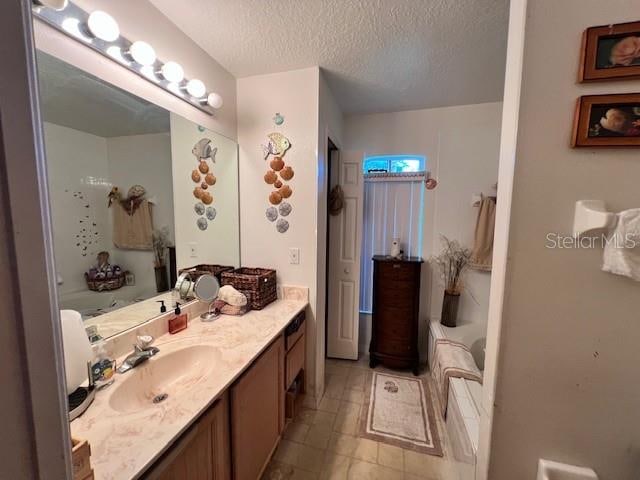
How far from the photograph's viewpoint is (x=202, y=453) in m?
0.85

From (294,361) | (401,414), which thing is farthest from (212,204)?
(401,414)

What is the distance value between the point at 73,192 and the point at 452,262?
264 centimetres

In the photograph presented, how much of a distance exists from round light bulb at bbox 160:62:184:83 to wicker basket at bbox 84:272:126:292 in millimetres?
992

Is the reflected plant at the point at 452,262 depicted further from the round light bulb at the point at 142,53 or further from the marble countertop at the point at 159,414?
the round light bulb at the point at 142,53

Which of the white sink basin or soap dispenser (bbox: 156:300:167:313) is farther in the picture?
soap dispenser (bbox: 156:300:167:313)

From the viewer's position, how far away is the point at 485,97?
2154mm

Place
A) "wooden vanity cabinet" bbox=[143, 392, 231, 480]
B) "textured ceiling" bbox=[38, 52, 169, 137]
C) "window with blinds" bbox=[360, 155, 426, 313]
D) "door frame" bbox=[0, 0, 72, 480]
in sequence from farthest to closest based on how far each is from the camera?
"window with blinds" bbox=[360, 155, 426, 313] < "textured ceiling" bbox=[38, 52, 169, 137] < "wooden vanity cabinet" bbox=[143, 392, 231, 480] < "door frame" bbox=[0, 0, 72, 480]

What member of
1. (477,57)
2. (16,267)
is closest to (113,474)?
(16,267)

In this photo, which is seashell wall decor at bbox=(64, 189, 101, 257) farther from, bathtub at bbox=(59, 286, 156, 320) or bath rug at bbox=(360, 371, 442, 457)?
bath rug at bbox=(360, 371, 442, 457)

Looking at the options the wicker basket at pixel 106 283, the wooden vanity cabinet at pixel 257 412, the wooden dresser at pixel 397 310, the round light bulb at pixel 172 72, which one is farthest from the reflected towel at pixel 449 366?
the round light bulb at pixel 172 72

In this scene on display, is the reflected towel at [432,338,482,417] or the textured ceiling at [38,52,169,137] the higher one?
the textured ceiling at [38,52,169,137]

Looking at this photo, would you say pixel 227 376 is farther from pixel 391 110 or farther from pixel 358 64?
pixel 391 110

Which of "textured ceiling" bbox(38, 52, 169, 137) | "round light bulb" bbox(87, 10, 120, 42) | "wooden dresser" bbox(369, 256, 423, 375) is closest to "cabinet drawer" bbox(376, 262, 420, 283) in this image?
"wooden dresser" bbox(369, 256, 423, 375)

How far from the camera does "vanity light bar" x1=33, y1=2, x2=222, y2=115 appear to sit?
0.89 meters
